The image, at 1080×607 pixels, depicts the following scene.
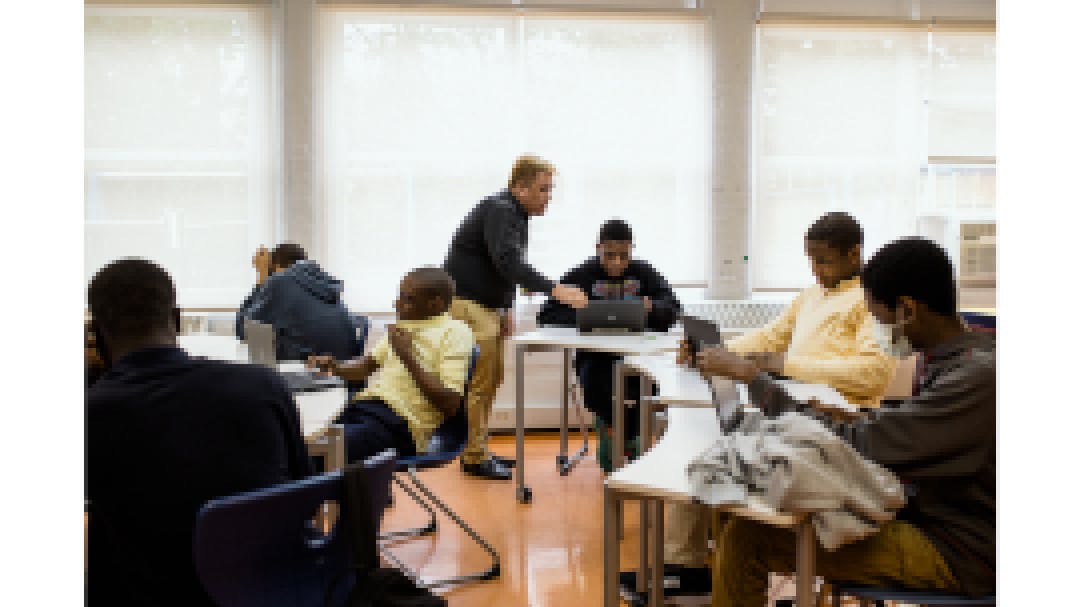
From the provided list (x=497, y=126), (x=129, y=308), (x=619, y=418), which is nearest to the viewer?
(x=129, y=308)

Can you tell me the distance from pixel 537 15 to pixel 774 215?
6.88 feet

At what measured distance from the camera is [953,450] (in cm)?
175

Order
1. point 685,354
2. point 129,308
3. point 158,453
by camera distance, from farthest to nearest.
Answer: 1. point 685,354
2. point 129,308
3. point 158,453

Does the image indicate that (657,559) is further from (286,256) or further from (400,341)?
(286,256)

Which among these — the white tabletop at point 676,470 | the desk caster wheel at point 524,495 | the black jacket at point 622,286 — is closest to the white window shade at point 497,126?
the black jacket at point 622,286

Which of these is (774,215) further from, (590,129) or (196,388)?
(196,388)

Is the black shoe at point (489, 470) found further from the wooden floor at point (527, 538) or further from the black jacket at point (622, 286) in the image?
the black jacket at point (622, 286)

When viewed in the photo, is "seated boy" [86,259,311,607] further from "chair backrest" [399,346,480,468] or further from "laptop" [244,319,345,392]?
"chair backrest" [399,346,480,468]

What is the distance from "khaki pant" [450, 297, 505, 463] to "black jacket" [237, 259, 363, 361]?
2.59 ft

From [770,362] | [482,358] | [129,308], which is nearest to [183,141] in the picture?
[482,358]

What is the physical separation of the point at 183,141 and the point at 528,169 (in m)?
2.50

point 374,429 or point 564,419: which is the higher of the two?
point 374,429

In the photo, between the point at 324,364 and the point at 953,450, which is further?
the point at 324,364

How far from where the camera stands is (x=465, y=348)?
10.4 feet
